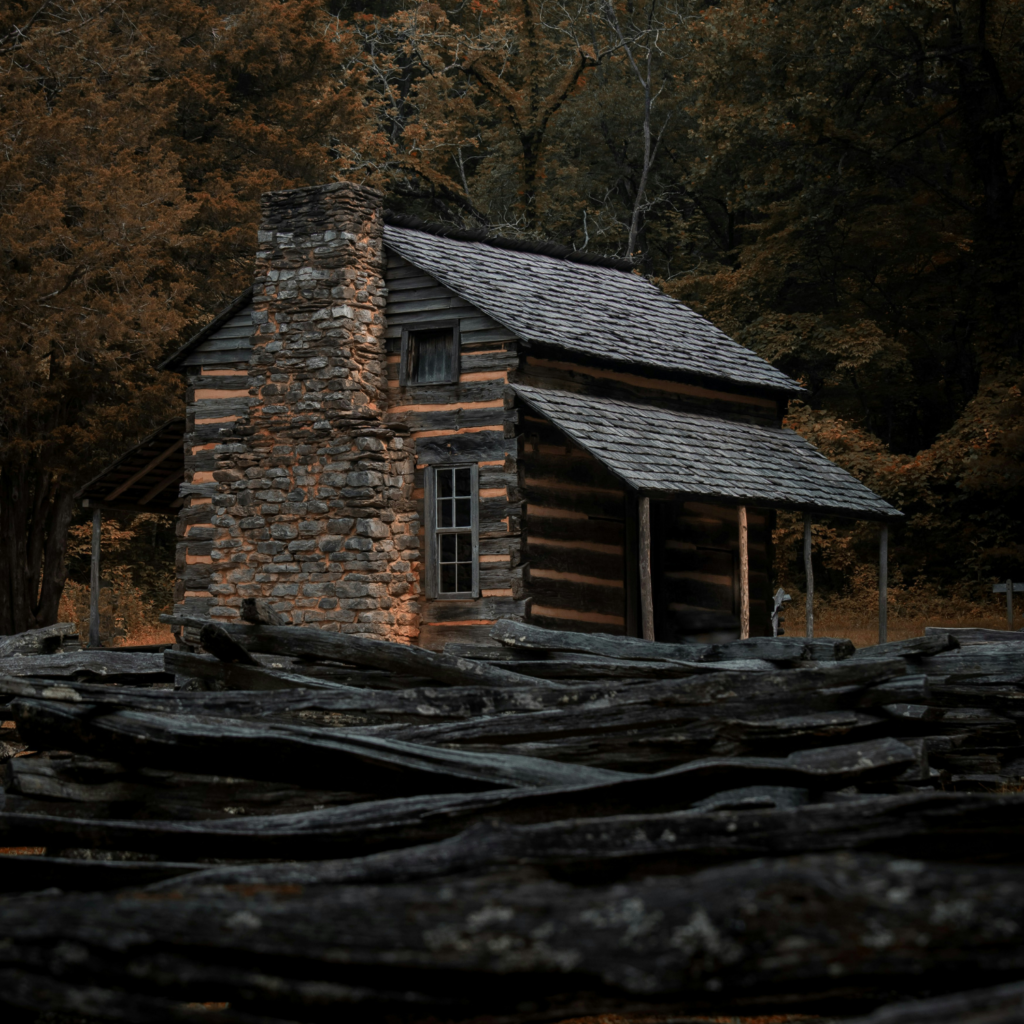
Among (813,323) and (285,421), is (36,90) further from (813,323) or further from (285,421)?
(813,323)

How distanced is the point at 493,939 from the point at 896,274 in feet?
98.3

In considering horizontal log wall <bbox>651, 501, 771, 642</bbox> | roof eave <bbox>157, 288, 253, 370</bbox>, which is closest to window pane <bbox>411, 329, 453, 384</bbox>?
roof eave <bbox>157, 288, 253, 370</bbox>

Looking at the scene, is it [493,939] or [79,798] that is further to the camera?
[79,798]

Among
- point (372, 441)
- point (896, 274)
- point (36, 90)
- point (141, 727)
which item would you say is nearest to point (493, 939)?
point (141, 727)

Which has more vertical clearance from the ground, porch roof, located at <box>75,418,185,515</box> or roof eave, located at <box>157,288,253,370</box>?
roof eave, located at <box>157,288,253,370</box>

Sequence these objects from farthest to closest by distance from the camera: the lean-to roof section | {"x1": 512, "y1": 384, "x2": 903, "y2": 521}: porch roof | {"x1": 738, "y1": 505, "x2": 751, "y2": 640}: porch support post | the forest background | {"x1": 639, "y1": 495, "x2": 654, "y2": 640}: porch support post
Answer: the forest background → the lean-to roof section → {"x1": 738, "y1": 505, "x2": 751, "y2": 640}: porch support post → {"x1": 512, "y1": 384, "x2": 903, "y2": 521}: porch roof → {"x1": 639, "y1": 495, "x2": 654, "y2": 640}: porch support post

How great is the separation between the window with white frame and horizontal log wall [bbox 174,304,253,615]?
2.76m

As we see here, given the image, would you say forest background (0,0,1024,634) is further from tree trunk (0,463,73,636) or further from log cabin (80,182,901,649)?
log cabin (80,182,901,649)

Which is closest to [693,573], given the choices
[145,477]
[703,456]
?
[703,456]

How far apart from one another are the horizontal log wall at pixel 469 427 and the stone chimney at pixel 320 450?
0.74 ft

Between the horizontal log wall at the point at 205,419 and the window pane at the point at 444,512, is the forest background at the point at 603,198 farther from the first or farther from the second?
the window pane at the point at 444,512

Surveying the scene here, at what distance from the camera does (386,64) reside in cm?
3403

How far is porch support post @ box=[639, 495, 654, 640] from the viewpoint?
1415 cm

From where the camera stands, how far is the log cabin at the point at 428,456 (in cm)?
1521
